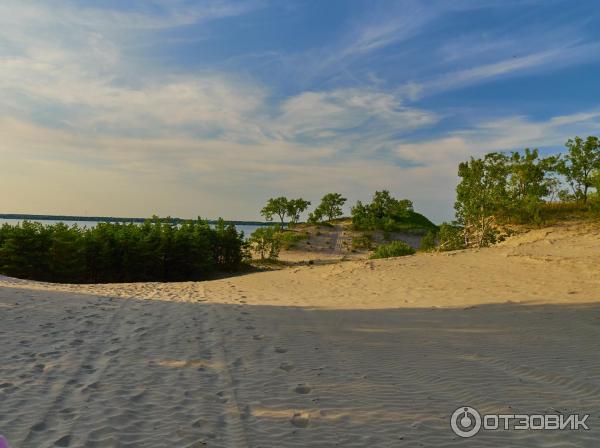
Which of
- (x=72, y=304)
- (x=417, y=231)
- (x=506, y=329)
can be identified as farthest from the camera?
(x=417, y=231)

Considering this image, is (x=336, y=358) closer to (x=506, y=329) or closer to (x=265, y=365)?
(x=265, y=365)

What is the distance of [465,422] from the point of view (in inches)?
173

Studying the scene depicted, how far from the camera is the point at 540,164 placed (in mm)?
30094

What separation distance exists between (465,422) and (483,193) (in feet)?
77.7

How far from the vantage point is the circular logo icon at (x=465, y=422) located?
13.8 feet

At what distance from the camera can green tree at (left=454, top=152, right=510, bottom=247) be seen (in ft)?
84.0

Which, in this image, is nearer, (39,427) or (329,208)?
(39,427)

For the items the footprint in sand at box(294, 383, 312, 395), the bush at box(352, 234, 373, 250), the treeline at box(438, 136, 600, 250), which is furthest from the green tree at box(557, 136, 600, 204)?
the footprint in sand at box(294, 383, 312, 395)

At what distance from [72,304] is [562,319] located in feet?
38.3

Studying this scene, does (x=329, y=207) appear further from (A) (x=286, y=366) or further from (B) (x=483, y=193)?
→ (A) (x=286, y=366)

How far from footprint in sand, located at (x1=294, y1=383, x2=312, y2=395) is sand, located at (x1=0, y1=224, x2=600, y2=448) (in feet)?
0.12

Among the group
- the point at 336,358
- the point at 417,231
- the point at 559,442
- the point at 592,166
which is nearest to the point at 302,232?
the point at 417,231

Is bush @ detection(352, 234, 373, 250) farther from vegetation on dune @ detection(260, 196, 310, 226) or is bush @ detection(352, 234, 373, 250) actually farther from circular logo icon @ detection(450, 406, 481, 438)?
circular logo icon @ detection(450, 406, 481, 438)

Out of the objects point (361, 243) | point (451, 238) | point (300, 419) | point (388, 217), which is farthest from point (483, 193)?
point (300, 419)
